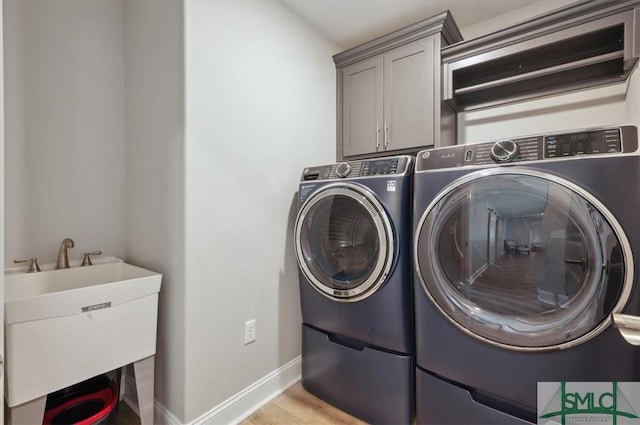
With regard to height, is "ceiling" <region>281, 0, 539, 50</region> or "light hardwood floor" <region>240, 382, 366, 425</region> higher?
"ceiling" <region>281, 0, 539, 50</region>

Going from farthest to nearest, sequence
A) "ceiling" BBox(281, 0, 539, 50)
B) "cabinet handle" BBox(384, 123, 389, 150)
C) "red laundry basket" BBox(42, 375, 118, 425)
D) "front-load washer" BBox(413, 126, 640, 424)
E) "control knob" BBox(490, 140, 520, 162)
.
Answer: "cabinet handle" BBox(384, 123, 389, 150), "ceiling" BBox(281, 0, 539, 50), "red laundry basket" BBox(42, 375, 118, 425), "control knob" BBox(490, 140, 520, 162), "front-load washer" BBox(413, 126, 640, 424)

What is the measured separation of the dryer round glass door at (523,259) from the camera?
3.29 feet

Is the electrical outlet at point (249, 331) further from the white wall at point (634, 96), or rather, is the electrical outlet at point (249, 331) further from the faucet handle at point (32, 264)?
the white wall at point (634, 96)

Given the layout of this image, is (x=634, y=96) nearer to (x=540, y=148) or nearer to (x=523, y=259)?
(x=540, y=148)

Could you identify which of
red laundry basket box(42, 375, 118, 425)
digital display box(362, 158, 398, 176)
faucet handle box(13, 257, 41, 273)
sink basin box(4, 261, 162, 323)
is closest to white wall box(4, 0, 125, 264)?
faucet handle box(13, 257, 41, 273)

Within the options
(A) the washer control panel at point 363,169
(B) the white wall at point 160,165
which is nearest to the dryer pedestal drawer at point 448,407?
(A) the washer control panel at point 363,169

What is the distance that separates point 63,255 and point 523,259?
216 cm

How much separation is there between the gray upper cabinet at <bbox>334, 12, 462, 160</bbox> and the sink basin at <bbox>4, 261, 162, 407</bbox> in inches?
62.9

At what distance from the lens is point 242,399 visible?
158 cm

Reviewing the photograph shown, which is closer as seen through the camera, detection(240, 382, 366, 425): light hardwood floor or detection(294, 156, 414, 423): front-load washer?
detection(294, 156, 414, 423): front-load washer

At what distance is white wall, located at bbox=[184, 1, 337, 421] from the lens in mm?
1377

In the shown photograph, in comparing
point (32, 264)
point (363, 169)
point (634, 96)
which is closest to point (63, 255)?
point (32, 264)

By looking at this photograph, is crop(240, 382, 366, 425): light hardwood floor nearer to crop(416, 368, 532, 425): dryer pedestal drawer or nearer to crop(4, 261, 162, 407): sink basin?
crop(416, 368, 532, 425): dryer pedestal drawer

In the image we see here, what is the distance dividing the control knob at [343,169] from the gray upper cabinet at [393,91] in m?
0.54
